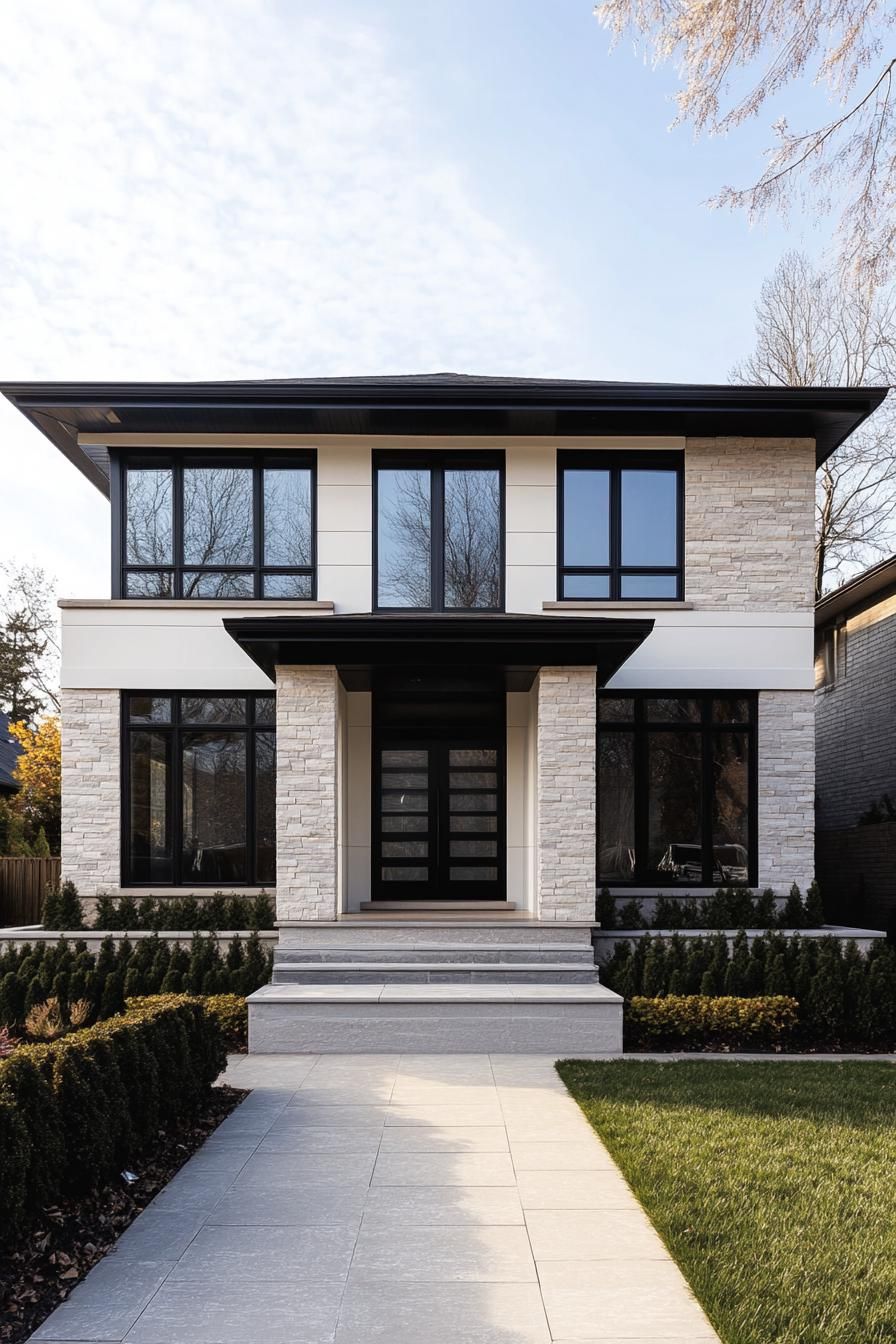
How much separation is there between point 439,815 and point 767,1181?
7.88m

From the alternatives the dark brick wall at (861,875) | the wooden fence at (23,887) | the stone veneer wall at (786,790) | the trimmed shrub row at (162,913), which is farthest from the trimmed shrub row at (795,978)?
the wooden fence at (23,887)

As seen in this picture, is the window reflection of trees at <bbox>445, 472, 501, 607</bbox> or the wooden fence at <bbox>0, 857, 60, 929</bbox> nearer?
the window reflection of trees at <bbox>445, 472, 501, 607</bbox>

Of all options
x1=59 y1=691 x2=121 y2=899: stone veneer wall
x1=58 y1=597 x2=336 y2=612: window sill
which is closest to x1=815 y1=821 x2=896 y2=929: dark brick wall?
x1=58 y1=597 x2=336 y2=612: window sill

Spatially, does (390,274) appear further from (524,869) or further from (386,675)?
(524,869)

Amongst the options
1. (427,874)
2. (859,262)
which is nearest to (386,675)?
(427,874)

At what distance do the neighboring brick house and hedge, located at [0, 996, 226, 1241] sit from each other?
31.5 ft

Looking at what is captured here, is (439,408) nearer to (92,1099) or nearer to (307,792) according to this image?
(307,792)

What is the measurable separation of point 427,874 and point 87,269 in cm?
829

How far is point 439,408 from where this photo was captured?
11.9 meters

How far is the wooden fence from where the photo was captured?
44.8 ft

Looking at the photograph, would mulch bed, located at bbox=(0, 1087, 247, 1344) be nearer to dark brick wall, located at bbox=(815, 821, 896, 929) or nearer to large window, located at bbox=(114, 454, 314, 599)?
large window, located at bbox=(114, 454, 314, 599)

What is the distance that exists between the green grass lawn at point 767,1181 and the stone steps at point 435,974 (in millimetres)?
1739

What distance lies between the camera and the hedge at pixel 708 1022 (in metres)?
9.45

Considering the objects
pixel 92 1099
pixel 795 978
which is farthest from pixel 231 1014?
pixel 795 978
